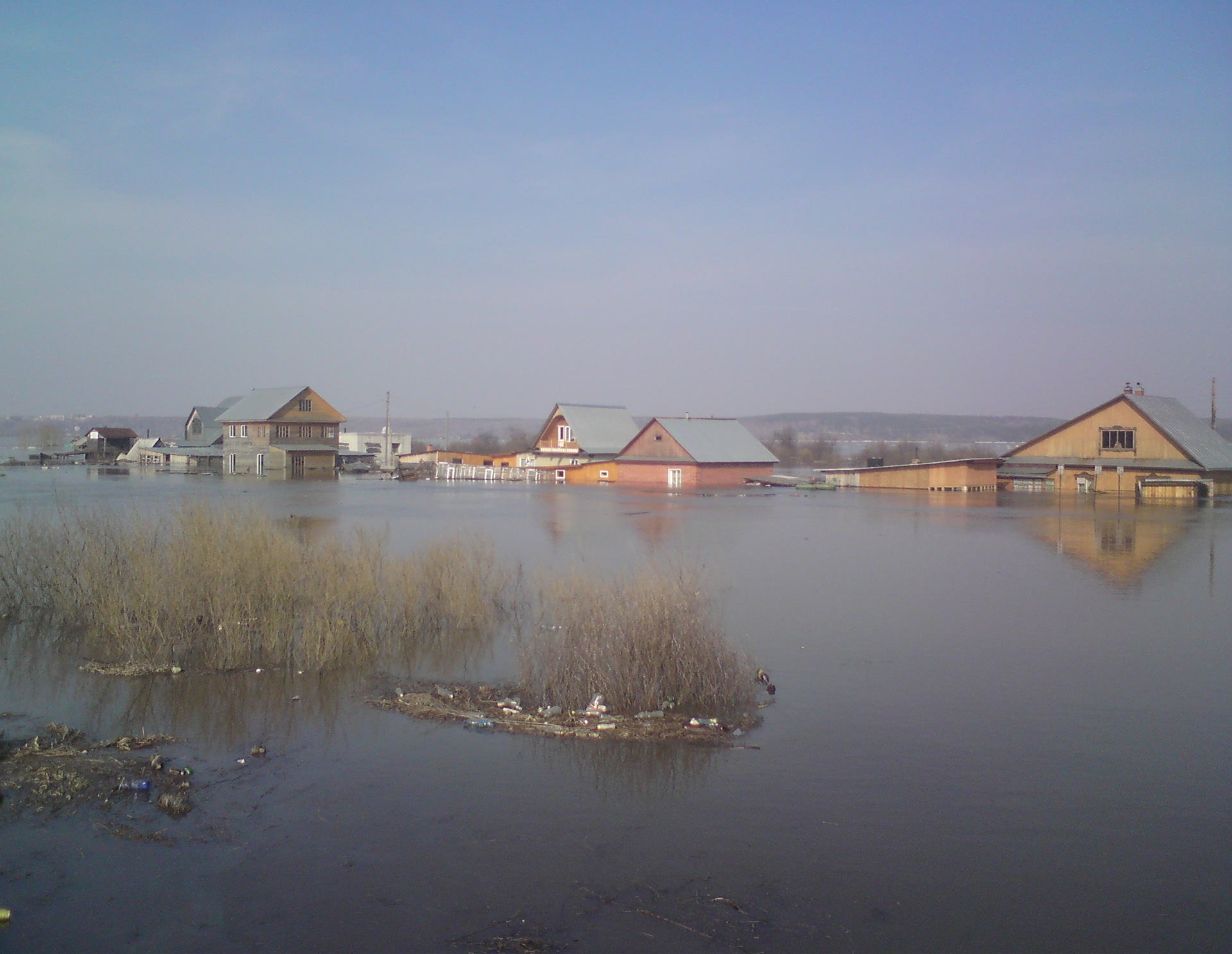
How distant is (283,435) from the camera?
60.6 meters

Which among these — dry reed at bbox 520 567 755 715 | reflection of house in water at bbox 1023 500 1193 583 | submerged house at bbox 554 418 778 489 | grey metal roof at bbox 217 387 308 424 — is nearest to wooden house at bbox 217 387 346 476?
grey metal roof at bbox 217 387 308 424

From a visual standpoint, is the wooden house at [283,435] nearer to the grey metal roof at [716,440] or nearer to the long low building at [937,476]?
the grey metal roof at [716,440]

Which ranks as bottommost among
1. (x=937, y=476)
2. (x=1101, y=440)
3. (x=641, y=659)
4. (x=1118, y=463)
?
(x=641, y=659)

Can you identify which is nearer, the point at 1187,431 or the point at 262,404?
the point at 1187,431

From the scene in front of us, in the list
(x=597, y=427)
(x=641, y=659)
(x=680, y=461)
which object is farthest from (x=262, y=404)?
(x=641, y=659)

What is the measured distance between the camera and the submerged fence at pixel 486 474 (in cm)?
6151

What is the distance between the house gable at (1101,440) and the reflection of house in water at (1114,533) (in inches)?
242

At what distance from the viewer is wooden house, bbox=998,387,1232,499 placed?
44.4 m

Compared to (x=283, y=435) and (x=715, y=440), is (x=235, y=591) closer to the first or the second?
(x=715, y=440)

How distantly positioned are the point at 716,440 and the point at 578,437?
998 cm

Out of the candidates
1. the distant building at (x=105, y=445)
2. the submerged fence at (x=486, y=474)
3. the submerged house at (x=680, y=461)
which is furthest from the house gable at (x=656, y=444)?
the distant building at (x=105, y=445)

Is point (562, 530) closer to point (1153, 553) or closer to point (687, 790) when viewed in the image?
point (1153, 553)

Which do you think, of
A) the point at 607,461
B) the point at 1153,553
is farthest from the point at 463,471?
the point at 1153,553

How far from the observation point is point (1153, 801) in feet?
24.2
